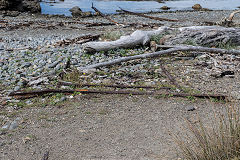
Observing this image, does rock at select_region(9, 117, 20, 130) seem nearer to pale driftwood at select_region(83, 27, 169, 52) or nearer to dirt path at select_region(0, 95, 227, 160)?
dirt path at select_region(0, 95, 227, 160)

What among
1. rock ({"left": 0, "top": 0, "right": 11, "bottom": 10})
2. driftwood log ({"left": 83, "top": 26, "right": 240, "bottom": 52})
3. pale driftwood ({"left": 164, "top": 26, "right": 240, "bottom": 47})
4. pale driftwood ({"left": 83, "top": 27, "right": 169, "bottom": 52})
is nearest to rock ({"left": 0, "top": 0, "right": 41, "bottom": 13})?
rock ({"left": 0, "top": 0, "right": 11, "bottom": 10})

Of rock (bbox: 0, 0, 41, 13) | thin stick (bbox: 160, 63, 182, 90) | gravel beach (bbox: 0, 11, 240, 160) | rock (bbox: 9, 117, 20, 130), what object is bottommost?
rock (bbox: 9, 117, 20, 130)

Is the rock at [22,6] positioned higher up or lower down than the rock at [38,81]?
higher up

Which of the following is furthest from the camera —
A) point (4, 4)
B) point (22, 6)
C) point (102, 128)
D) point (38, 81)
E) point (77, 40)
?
point (22, 6)

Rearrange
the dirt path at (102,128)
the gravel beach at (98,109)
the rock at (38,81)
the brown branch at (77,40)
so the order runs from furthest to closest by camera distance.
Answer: the brown branch at (77,40) < the rock at (38,81) < the gravel beach at (98,109) < the dirt path at (102,128)

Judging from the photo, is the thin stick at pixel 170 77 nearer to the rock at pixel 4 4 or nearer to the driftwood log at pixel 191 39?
→ the driftwood log at pixel 191 39

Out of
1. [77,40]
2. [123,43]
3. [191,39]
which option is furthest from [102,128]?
[77,40]

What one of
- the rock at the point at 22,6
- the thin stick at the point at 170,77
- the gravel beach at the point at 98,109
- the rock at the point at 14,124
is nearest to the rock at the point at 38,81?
Answer: the gravel beach at the point at 98,109

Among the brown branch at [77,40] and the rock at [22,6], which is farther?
the rock at [22,6]

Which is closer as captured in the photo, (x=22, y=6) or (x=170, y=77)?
(x=170, y=77)

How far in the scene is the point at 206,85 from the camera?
21.3 ft

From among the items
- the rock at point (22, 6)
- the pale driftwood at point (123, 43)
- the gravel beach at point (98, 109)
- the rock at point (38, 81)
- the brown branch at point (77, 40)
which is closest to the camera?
the gravel beach at point (98, 109)

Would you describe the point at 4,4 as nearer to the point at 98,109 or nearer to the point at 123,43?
the point at 123,43

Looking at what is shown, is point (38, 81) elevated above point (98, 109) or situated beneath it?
elevated above
